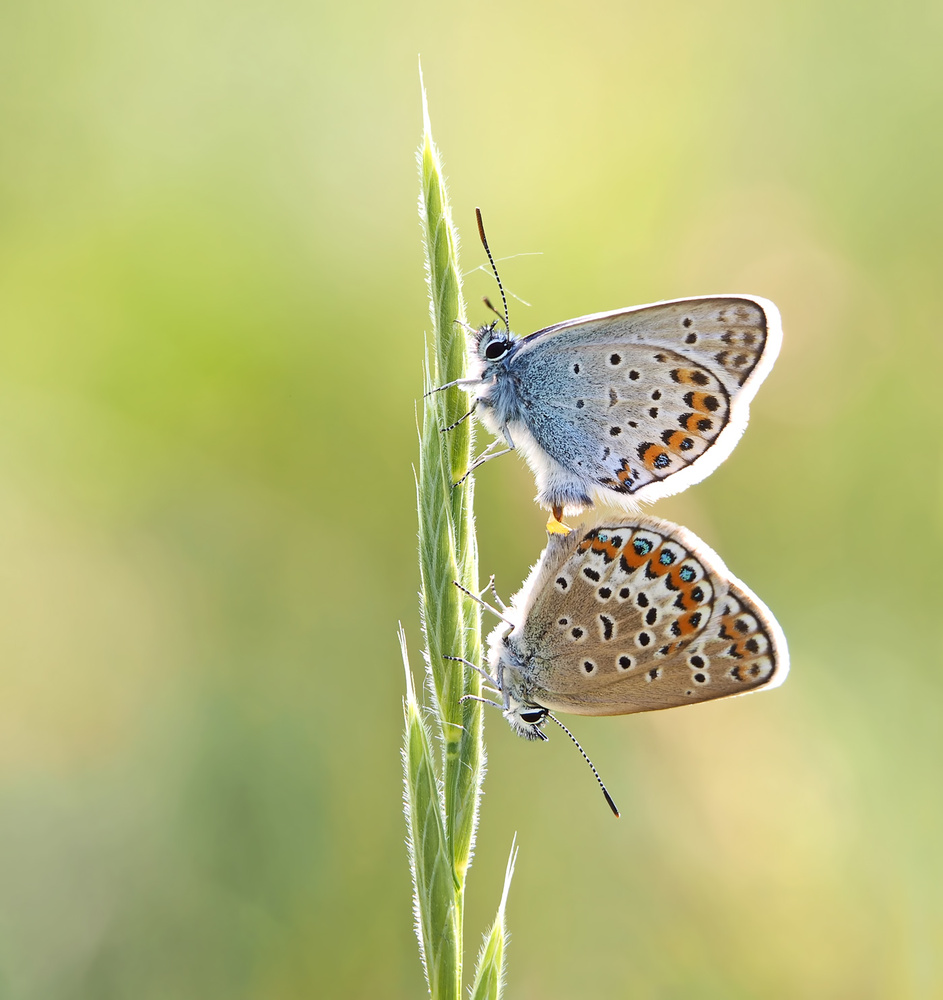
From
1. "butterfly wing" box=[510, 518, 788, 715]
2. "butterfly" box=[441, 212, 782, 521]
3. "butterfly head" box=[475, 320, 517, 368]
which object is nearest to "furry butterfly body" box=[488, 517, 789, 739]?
"butterfly wing" box=[510, 518, 788, 715]

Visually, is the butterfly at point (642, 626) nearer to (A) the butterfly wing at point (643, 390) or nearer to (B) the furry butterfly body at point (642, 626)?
(B) the furry butterfly body at point (642, 626)

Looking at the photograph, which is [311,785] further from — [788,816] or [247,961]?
[788,816]

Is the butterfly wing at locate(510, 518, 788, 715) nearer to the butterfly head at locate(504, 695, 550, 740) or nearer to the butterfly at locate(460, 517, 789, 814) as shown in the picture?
the butterfly at locate(460, 517, 789, 814)

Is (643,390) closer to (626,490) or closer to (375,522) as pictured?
(626,490)

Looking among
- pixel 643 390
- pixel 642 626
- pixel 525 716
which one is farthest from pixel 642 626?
pixel 643 390

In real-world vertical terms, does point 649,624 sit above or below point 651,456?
below

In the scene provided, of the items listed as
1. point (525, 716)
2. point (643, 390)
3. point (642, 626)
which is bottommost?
point (525, 716)

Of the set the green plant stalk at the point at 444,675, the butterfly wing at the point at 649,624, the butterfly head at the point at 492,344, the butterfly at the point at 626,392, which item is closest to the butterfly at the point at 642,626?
the butterfly wing at the point at 649,624

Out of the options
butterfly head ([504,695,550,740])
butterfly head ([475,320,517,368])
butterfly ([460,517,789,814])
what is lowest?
butterfly head ([504,695,550,740])
